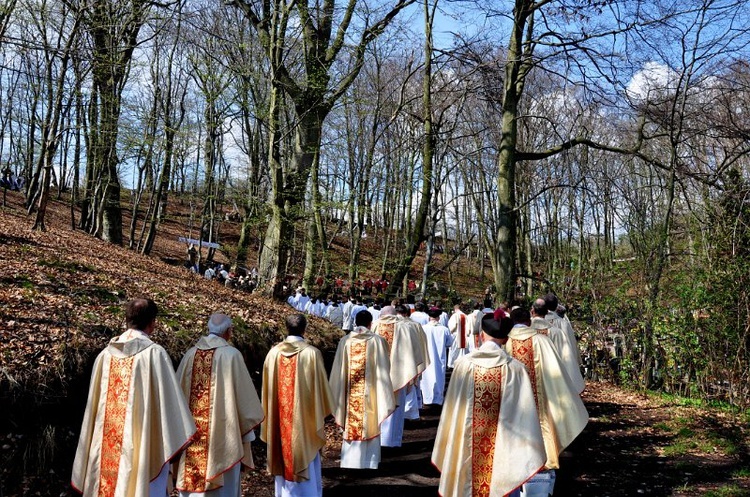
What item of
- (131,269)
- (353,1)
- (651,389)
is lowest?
(651,389)

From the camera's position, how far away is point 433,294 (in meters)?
32.3

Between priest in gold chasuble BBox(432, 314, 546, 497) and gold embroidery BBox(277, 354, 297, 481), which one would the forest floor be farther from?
priest in gold chasuble BBox(432, 314, 546, 497)

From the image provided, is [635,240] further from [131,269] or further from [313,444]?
[131,269]

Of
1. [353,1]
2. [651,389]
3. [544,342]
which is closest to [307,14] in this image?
[353,1]

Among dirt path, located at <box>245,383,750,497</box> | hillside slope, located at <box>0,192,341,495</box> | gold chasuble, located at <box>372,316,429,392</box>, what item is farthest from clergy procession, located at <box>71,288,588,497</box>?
gold chasuble, located at <box>372,316,429,392</box>

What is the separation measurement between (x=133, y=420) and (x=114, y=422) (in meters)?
0.20

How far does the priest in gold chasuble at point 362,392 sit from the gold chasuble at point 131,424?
3158 millimetres

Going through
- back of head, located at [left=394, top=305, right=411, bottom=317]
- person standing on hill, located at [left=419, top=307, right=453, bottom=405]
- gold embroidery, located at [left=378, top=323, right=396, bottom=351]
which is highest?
back of head, located at [left=394, top=305, right=411, bottom=317]

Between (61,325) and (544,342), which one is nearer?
(544,342)

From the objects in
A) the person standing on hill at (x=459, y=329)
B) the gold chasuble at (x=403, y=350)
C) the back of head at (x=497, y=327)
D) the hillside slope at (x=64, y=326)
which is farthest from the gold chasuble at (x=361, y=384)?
the person standing on hill at (x=459, y=329)

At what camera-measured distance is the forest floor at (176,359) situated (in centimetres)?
622

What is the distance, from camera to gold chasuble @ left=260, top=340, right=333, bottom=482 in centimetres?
663

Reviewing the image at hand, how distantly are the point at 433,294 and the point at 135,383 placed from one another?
2791 cm

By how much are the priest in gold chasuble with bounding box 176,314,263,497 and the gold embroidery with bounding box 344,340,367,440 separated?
2.21 meters
